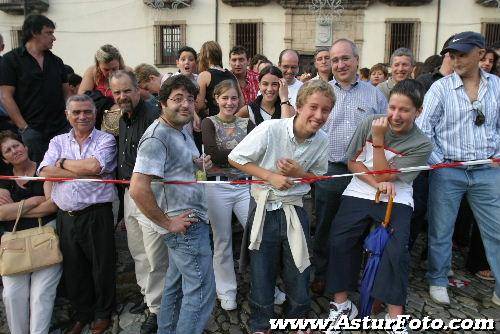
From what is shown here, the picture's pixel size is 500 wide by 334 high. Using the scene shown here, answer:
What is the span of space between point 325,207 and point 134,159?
173cm

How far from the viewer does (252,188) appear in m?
3.01

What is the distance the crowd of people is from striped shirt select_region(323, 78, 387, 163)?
1 cm

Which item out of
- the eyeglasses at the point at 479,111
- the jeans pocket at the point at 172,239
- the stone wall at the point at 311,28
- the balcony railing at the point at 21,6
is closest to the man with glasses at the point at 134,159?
the jeans pocket at the point at 172,239

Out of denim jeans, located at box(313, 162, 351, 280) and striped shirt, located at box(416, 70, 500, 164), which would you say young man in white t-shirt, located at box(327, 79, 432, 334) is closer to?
denim jeans, located at box(313, 162, 351, 280)

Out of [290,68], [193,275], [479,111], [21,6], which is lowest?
[193,275]

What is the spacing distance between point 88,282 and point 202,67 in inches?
111

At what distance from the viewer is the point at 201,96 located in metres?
4.35

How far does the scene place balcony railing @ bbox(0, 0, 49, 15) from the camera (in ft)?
62.7

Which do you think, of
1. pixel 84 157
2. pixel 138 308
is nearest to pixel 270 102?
pixel 84 157

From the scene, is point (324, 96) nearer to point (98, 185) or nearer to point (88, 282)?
point (98, 185)

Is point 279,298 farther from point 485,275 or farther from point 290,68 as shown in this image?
point 290,68

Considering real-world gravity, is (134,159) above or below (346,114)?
below

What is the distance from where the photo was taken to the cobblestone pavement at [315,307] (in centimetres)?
326

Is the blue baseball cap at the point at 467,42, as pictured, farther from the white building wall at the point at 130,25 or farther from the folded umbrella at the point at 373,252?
the white building wall at the point at 130,25
